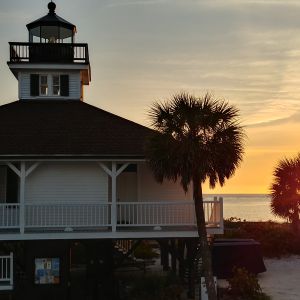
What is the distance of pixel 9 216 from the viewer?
2264cm

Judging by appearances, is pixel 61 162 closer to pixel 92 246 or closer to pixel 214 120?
pixel 92 246

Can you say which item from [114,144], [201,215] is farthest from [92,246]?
[201,215]

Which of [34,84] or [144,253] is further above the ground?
[34,84]

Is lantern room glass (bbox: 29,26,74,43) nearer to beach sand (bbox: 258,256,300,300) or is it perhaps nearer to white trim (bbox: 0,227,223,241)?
white trim (bbox: 0,227,223,241)

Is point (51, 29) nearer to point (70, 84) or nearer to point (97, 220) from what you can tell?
point (70, 84)

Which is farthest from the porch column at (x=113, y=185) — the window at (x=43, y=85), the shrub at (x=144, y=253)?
the shrub at (x=144, y=253)

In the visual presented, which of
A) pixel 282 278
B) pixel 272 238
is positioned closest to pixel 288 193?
pixel 272 238

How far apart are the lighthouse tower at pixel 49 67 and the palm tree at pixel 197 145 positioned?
393 inches

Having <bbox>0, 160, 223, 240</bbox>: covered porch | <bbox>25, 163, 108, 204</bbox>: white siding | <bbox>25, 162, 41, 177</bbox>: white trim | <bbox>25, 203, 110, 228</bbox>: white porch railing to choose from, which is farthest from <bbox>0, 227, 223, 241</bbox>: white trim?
<bbox>25, 162, 41, 177</bbox>: white trim

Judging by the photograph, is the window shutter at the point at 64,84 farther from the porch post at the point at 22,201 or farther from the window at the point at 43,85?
the porch post at the point at 22,201

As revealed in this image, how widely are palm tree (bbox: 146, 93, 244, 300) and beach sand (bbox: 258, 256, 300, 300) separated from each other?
269 inches

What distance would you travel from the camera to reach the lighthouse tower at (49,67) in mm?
28719

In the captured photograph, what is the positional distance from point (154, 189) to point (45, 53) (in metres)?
9.23

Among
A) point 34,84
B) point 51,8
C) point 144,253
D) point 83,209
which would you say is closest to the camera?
point 83,209
